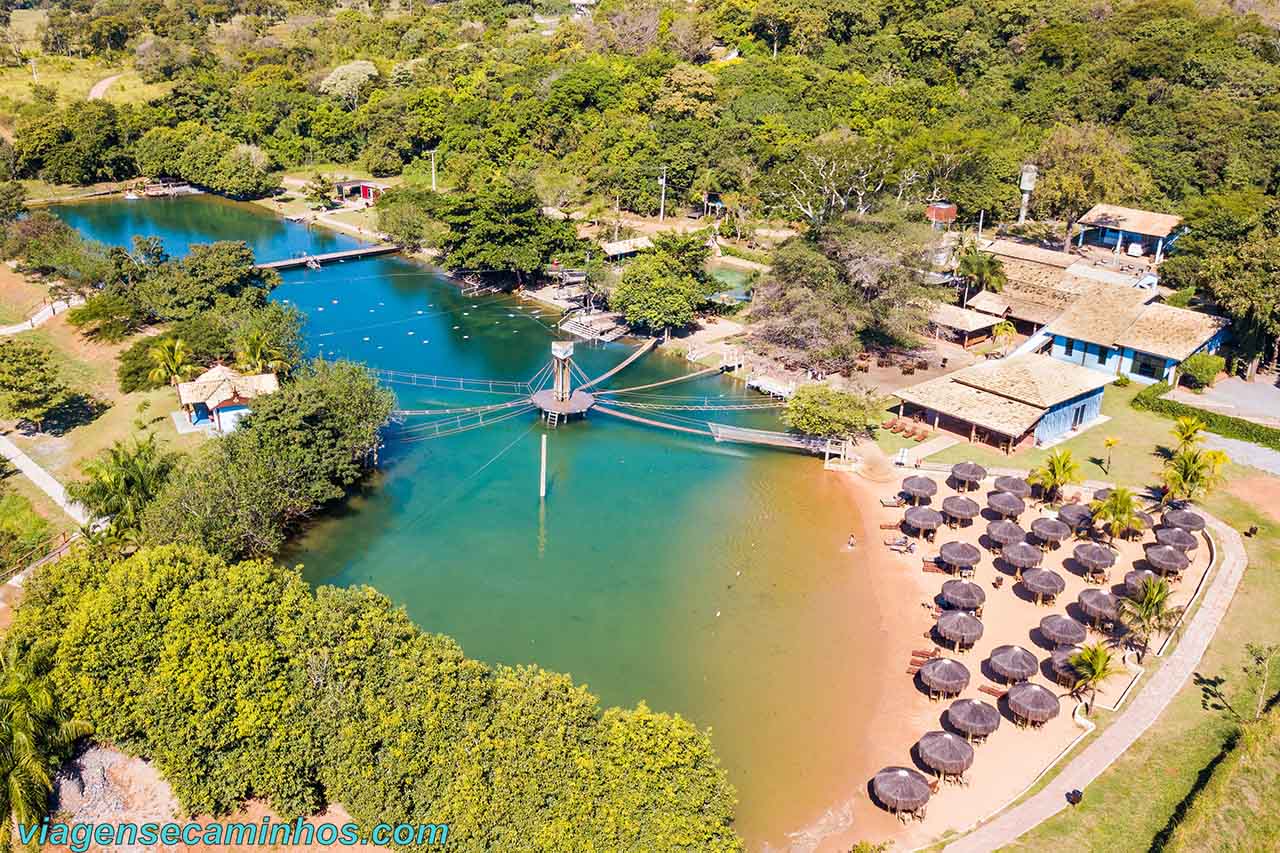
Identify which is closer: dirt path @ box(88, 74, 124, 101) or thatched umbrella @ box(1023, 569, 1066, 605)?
thatched umbrella @ box(1023, 569, 1066, 605)

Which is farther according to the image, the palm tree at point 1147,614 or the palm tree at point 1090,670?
the palm tree at point 1147,614

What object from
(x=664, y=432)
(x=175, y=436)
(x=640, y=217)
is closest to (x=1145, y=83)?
(x=640, y=217)

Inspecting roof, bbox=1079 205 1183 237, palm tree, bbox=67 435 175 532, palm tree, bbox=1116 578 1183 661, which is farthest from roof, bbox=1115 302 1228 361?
palm tree, bbox=67 435 175 532

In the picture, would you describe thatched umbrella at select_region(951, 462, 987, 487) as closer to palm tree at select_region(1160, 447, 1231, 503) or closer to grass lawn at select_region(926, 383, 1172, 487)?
grass lawn at select_region(926, 383, 1172, 487)

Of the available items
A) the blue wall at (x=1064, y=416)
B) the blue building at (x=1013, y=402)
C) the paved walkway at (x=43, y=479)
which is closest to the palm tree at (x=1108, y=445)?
the blue building at (x=1013, y=402)

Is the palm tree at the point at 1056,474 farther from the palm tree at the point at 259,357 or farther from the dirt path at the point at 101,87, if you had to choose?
the dirt path at the point at 101,87

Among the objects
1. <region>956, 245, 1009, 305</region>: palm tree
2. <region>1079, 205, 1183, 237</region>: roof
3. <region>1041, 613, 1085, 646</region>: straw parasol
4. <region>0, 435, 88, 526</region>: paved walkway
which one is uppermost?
<region>1079, 205, 1183, 237</region>: roof

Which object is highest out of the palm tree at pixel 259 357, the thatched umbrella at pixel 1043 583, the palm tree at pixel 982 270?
the palm tree at pixel 982 270
